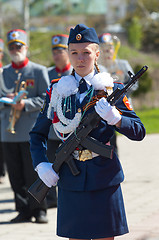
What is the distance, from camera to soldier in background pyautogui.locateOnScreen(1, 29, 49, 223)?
616cm

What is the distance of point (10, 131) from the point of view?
6.24 m

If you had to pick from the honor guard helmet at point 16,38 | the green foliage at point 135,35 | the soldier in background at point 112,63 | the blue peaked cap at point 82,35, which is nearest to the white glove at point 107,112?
the blue peaked cap at point 82,35

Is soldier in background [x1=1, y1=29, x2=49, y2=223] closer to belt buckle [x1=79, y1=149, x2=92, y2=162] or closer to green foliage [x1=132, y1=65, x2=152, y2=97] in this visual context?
belt buckle [x1=79, y1=149, x2=92, y2=162]

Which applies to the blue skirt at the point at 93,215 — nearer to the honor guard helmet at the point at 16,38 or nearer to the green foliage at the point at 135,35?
the honor guard helmet at the point at 16,38

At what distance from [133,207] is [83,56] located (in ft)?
10.8

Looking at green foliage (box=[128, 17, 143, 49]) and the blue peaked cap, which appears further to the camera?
green foliage (box=[128, 17, 143, 49])

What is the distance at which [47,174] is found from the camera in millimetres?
3576

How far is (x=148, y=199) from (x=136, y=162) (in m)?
3.38

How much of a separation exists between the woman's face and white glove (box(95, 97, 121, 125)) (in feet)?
0.92

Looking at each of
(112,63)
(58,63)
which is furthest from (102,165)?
(112,63)

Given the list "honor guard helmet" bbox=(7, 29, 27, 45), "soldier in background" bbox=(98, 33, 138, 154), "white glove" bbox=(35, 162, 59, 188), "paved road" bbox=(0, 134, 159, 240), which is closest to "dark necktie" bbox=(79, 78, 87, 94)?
"white glove" bbox=(35, 162, 59, 188)

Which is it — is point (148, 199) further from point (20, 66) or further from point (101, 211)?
point (101, 211)

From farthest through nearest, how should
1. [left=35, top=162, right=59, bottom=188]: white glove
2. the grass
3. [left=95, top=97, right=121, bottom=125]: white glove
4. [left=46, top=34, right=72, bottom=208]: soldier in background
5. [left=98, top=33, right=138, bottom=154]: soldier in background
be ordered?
the grass → [left=98, top=33, right=138, bottom=154]: soldier in background → [left=46, top=34, right=72, bottom=208]: soldier in background → [left=35, top=162, right=59, bottom=188]: white glove → [left=95, top=97, right=121, bottom=125]: white glove

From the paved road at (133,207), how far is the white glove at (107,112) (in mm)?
797
